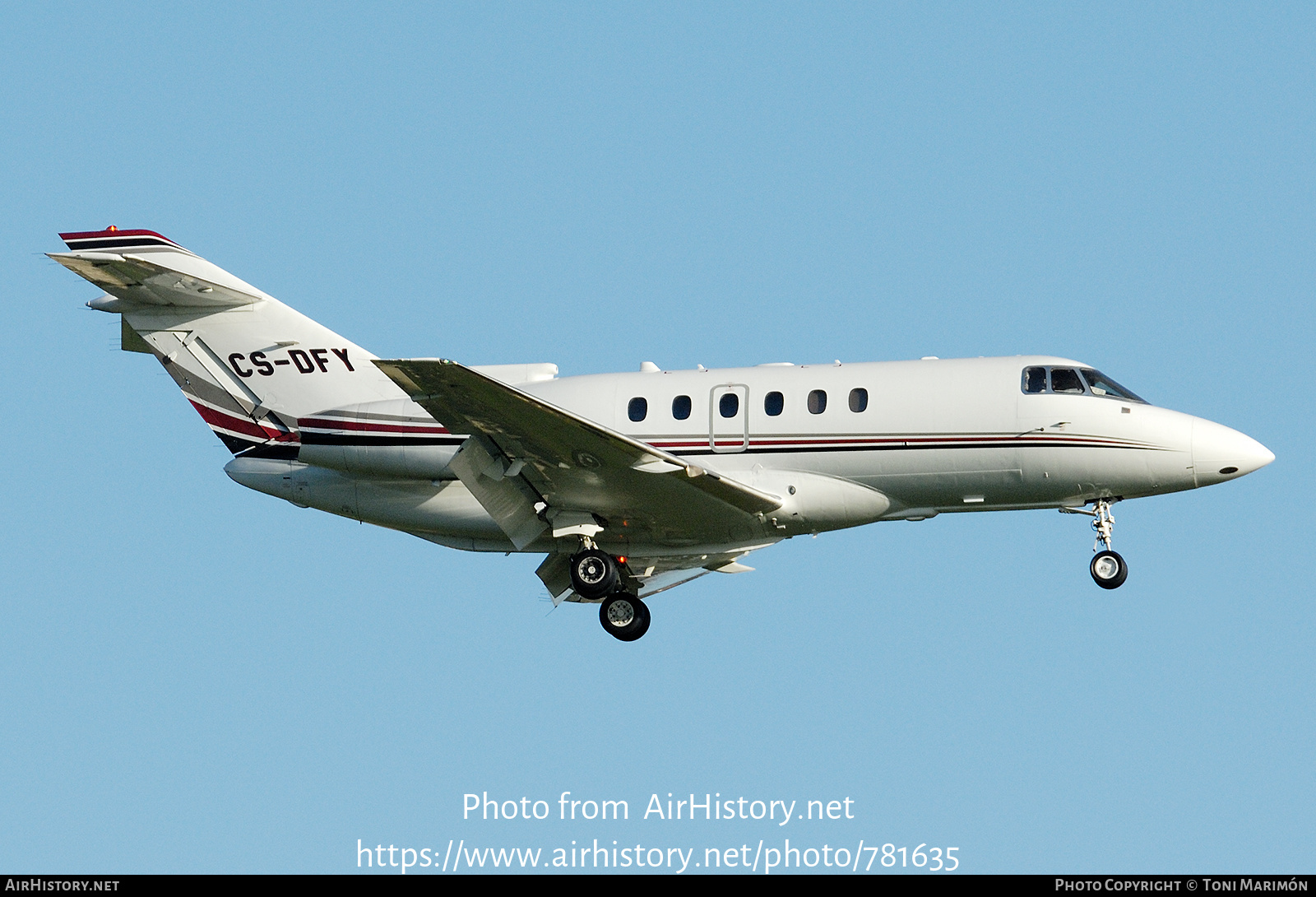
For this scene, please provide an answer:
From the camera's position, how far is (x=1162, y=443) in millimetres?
23766

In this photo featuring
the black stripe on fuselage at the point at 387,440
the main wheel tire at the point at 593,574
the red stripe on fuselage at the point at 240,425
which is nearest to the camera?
the main wheel tire at the point at 593,574

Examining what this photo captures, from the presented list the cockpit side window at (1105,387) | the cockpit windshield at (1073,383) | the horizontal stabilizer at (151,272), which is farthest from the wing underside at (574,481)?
the horizontal stabilizer at (151,272)

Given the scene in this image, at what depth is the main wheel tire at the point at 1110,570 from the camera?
79.1 ft

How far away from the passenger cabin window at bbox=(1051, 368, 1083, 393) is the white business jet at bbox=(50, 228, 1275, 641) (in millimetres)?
29

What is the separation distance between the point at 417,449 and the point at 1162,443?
10469 mm

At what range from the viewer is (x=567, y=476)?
23828mm

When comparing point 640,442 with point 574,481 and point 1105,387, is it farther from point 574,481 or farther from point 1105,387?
point 1105,387

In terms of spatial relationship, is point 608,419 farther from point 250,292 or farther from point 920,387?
point 250,292

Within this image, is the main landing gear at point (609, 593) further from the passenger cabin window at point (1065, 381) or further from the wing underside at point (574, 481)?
the passenger cabin window at point (1065, 381)

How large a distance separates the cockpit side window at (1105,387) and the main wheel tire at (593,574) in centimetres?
722

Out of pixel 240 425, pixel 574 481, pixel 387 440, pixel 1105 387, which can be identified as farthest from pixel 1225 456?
pixel 240 425

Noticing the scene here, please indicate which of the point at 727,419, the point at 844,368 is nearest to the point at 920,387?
the point at 844,368
